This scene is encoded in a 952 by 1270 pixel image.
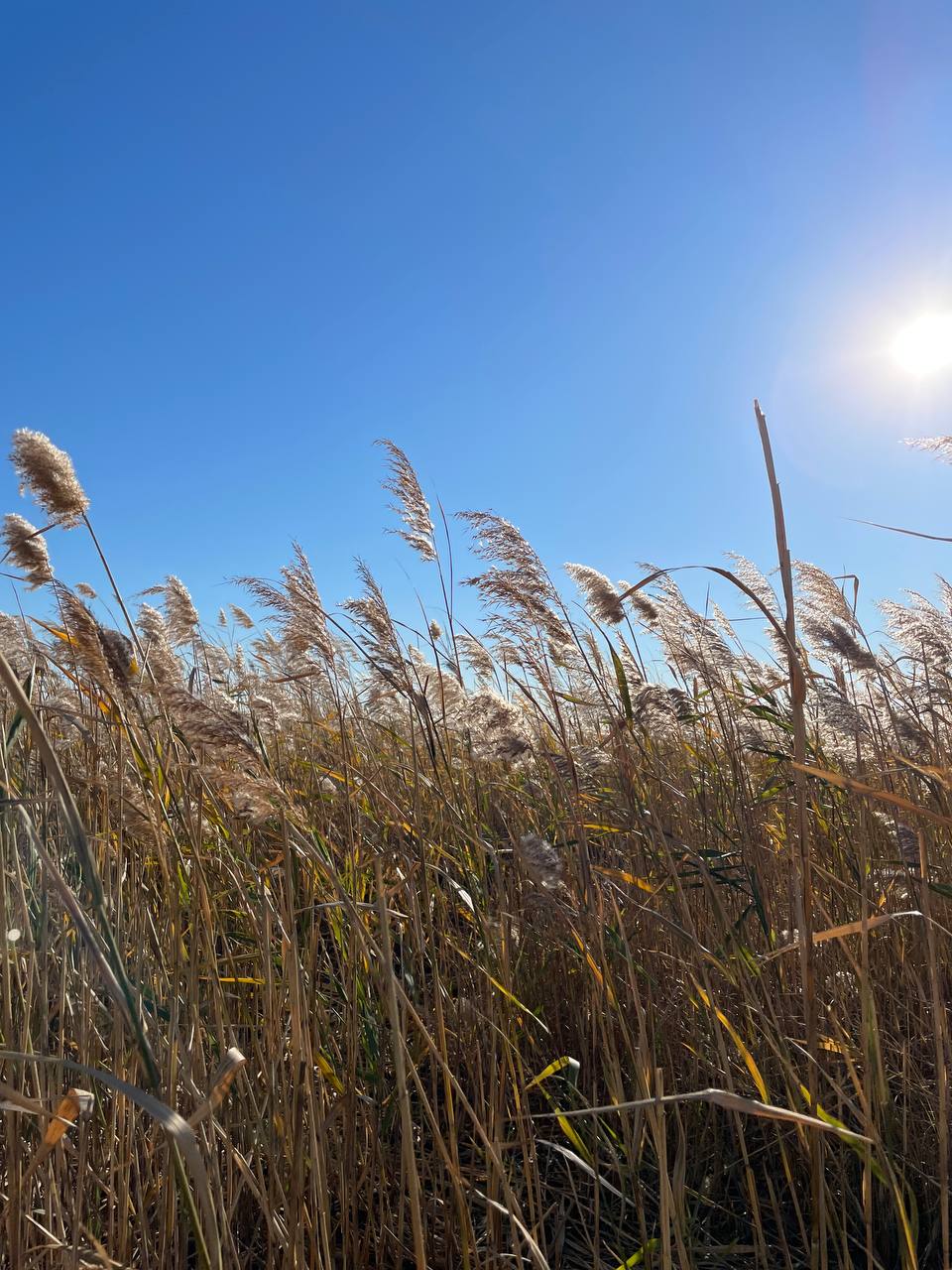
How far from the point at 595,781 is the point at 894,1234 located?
4.33 feet

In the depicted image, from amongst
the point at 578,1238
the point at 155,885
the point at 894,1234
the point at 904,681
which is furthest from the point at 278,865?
the point at 904,681

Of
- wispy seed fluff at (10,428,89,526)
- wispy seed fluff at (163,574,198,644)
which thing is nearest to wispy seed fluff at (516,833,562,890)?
wispy seed fluff at (10,428,89,526)

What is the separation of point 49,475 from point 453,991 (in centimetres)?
166

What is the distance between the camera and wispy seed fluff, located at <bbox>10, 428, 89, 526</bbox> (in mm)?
1546

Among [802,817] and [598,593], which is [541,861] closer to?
[802,817]

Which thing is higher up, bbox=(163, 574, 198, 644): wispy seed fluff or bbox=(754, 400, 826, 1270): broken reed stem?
bbox=(163, 574, 198, 644): wispy seed fluff

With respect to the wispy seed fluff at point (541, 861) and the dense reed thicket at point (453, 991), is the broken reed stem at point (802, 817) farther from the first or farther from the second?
the wispy seed fluff at point (541, 861)

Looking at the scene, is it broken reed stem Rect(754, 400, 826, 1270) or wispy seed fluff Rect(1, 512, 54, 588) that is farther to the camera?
wispy seed fluff Rect(1, 512, 54, 588)

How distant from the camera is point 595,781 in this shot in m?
2.59

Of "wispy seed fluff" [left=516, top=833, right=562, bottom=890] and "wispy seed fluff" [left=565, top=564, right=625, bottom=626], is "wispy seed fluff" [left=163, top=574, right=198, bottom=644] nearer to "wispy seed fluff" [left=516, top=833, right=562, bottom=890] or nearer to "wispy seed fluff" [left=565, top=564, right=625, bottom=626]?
"wispy seed fluff" [left=565, top=564, right=625, bottom=626]

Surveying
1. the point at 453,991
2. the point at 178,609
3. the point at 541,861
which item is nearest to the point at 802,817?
the point at 541,861

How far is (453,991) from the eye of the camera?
223cm

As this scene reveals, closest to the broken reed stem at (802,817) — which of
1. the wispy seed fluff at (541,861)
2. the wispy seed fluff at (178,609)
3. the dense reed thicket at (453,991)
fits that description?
the dense reed thicket at (453,991)

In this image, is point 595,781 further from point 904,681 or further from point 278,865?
point 904,681
